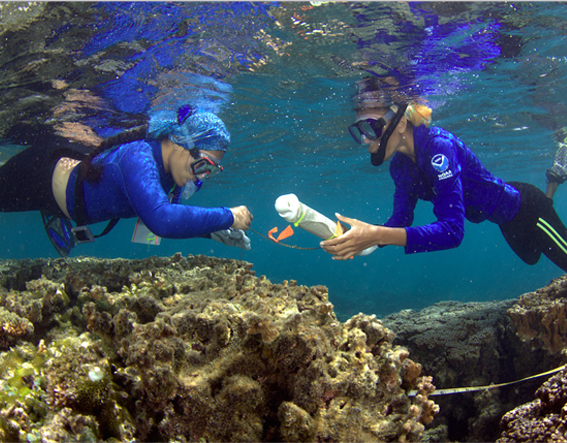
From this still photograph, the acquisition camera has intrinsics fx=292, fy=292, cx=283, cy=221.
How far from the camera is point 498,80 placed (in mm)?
10383

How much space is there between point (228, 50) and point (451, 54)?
6.22 m

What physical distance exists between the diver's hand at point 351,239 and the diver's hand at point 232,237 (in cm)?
200

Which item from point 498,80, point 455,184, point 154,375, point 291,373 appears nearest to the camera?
point 154,375

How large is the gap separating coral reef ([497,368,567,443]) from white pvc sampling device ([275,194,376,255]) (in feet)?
6.73

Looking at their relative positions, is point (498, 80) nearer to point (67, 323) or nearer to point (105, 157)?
point (105, 157)

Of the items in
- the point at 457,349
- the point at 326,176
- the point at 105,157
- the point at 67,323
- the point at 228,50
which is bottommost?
the point at 326,176

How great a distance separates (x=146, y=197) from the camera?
403 centimetres

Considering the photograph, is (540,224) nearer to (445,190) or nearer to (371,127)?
(445,190)

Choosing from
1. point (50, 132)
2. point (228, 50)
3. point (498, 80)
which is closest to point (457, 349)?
Answer: point (228, 50)

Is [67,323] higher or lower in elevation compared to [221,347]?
lower

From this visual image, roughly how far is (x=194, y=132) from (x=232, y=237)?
205 centimetres

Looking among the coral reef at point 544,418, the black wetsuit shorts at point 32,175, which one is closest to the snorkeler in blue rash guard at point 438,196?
the coral reef at point 544,418

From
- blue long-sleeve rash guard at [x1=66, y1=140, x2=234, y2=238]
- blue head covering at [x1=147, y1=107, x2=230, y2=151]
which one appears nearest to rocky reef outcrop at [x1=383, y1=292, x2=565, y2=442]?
blue long-sleeve rash guard at [x1=66, y1=140, x2=234, y2=238]

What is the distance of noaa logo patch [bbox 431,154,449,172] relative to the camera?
396 cm
